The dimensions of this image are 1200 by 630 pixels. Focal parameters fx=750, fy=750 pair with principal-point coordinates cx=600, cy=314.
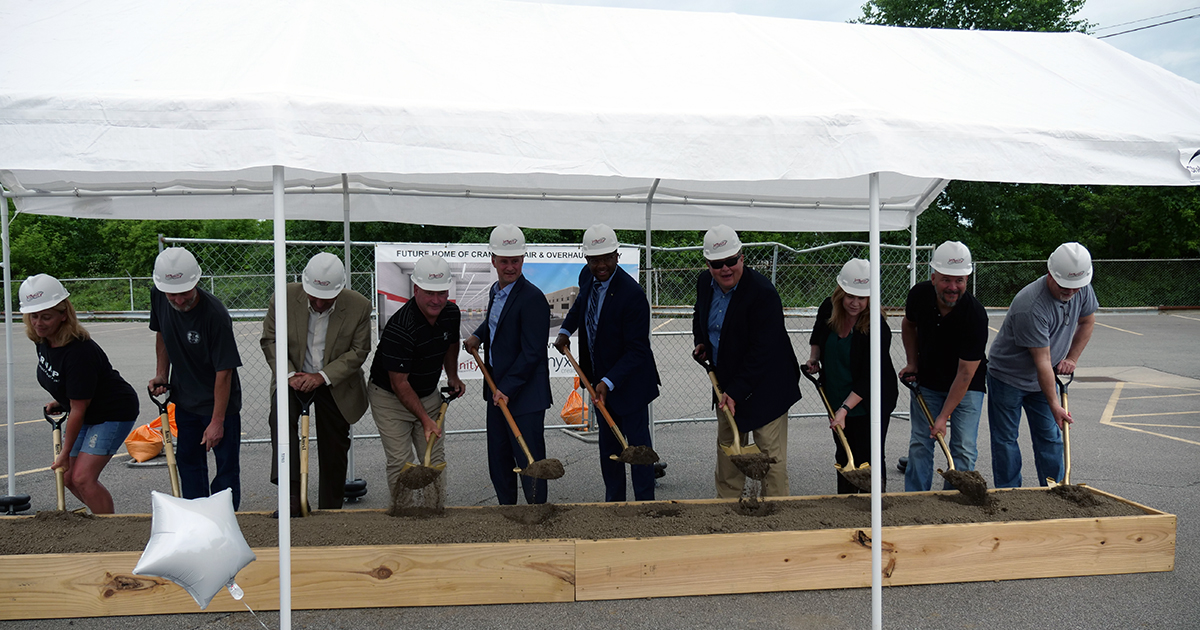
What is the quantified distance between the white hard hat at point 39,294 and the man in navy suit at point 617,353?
9.12 feet

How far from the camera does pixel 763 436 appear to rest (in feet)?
13.9

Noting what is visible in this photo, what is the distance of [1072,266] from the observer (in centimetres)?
402

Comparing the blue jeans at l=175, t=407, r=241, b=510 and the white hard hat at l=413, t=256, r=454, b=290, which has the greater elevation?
the white hard hat at l=413, t=256, r=454, b=290

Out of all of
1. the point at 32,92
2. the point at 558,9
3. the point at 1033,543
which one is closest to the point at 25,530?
the point at 32,92

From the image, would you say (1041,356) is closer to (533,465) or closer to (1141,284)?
(533,465)

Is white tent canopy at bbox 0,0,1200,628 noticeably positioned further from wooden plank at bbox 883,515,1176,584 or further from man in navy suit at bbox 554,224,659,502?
man in navy suit at bbox 554,224,659,502

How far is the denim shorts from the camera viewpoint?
13.2 ft

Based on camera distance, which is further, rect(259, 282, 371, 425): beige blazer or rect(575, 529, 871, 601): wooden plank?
rect(259, 282, 371, 425): beige blazer

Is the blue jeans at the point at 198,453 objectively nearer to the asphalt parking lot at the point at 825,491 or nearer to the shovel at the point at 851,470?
the asphalt parking lot at the point at 825,491

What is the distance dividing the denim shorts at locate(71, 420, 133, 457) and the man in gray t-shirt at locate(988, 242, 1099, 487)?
4.99 m

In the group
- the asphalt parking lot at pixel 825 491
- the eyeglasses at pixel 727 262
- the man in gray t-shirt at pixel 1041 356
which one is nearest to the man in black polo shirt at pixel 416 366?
the asphalt parking lot at pixel 825 491

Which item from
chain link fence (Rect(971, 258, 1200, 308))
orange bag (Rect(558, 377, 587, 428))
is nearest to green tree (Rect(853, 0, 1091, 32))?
chain link fence (Rect(971, 258, 1200, 308))

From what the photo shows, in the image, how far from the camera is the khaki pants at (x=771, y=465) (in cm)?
424

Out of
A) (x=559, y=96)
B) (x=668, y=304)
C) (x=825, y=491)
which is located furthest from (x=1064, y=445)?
(x=668, y=304)
